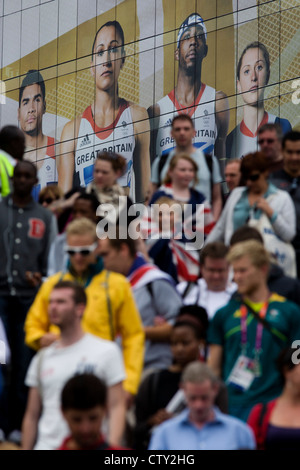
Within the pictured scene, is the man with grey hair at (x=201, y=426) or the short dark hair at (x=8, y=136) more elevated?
the short dark hair at (x=8, y=136)

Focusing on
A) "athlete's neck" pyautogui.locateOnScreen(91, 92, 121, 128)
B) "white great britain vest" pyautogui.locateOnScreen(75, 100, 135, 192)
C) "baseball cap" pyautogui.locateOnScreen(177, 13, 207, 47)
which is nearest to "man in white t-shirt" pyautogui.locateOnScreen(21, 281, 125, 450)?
"baseball cap" pyautogui.locateOnScreen(177, 13, 207, 47)

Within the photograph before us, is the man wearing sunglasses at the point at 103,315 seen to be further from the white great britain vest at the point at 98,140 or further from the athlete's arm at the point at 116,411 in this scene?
the white great britain vest at the point at 98,140

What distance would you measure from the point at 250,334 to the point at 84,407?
2.45 metres

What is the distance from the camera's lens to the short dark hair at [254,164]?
12.8 m

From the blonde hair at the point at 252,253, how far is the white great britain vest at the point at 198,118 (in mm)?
26498

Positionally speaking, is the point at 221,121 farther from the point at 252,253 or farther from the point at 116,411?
the point at 116,411

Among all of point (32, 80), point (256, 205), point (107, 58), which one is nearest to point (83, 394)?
point (256, 205)

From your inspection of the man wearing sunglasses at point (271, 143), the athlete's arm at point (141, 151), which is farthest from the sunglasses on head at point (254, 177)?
the athlete's arm at point (141, 151)

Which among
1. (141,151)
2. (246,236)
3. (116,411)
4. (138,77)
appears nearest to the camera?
(116,411)

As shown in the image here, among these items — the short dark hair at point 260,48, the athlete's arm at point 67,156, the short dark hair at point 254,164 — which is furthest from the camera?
the athlete's arm at point 67,156

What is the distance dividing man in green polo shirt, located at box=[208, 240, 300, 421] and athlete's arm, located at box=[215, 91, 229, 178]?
26.7m

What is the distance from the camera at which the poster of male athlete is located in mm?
36500

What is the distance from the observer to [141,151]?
40.6m

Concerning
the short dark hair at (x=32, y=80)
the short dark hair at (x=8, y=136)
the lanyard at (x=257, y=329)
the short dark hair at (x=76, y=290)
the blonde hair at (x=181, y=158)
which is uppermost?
the short dark hair at (x=32, y=80)
